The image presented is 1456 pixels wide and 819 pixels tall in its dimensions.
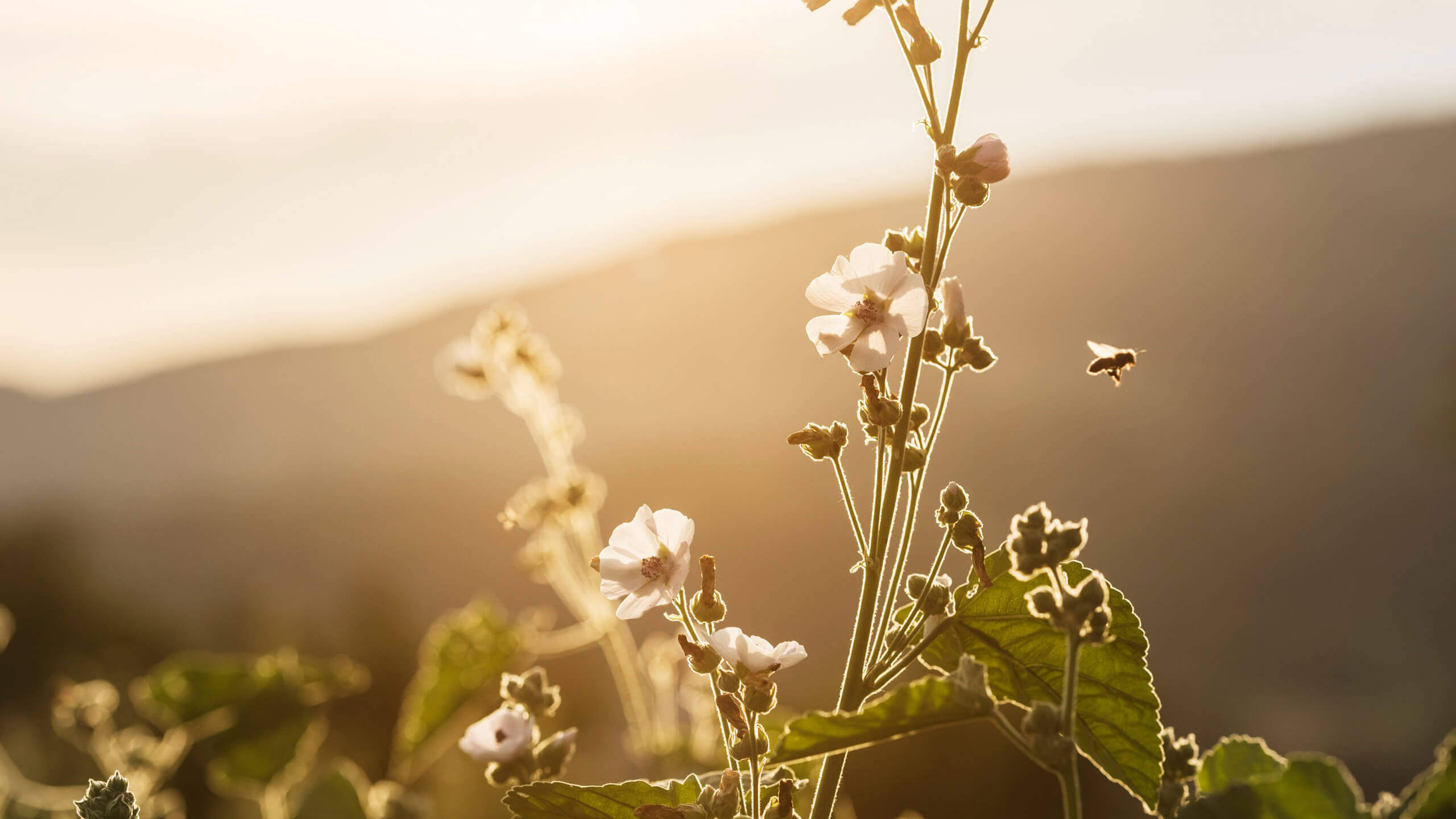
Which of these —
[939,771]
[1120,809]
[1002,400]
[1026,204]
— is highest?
[1026,204]

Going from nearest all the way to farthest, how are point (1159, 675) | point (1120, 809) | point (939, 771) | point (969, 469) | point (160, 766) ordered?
point (160, 766) → point (939, 771) → point (1120, 809) → point (1159, 675) → point (969, 469)

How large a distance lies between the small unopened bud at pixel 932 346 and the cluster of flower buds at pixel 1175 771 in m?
0.60

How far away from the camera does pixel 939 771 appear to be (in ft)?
27.5

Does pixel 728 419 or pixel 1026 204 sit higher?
pixel 1026 204

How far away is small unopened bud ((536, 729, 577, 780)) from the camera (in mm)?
1513

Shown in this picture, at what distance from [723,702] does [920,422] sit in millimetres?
453

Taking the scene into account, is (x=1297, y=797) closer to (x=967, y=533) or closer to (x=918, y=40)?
(x=967, y=533)

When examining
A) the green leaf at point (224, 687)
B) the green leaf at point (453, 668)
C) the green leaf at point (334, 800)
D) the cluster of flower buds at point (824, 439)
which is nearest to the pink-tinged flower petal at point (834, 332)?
the cluster of flower buds at point (824, 439)

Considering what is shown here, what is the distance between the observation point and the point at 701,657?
1238 mm

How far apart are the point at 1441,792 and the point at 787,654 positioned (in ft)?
2.33

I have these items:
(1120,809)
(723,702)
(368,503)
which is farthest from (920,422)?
(368,503)

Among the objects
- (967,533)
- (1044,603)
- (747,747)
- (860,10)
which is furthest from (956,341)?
(747,747)

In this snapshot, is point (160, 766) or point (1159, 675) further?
point (1159, 675)

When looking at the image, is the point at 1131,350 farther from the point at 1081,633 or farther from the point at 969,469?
the point at 969,469
